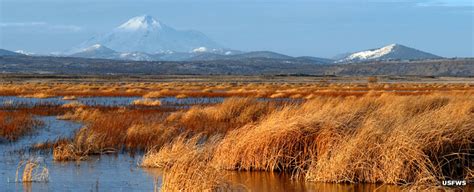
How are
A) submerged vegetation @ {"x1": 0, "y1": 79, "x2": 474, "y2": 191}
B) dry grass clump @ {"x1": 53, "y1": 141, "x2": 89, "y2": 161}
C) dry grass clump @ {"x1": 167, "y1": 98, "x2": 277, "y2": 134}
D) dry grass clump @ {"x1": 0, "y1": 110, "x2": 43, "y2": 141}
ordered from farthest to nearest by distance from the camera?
dry grass clump @ {"x1": 167, "y1": 98, "x2": 277, "y2": 134}, dry grass clump @ {"x1": 0, "y1": 110, "x2": 43, "y2": 141}, dry grass clump @ {"x1": 53, "y1": 141, "x2": 89, "y2": 161}, submerged vegetation @ {"x1": 0, "y1": 79, "x2": 474, "y2": 191}

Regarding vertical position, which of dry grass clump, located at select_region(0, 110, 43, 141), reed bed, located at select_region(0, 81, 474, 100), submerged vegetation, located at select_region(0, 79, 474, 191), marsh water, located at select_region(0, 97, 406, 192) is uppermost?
submerged vegetation, located at select_region(0, 79, 474, 191)

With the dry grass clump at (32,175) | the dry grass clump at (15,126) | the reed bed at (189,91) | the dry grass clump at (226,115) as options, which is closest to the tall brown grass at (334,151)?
the dry grass clump at (32,175)

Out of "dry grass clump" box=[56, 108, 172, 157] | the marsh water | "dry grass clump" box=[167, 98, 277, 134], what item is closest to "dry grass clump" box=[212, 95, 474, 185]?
the marsh water

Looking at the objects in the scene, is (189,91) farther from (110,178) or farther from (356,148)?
(356,148)

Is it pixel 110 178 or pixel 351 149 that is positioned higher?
pixel 351 149

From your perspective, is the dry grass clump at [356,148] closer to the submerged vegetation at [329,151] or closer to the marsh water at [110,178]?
the submerged vegetation at [329,151]

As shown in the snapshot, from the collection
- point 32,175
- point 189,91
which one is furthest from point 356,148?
point 189,91

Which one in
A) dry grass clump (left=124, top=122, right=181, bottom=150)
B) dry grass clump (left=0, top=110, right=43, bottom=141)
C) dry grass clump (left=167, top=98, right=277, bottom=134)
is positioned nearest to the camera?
dry grass clump (left=124, top=122, right=181, bottom=150)

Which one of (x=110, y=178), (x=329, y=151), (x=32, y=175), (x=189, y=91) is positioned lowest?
(x=189, y=91)

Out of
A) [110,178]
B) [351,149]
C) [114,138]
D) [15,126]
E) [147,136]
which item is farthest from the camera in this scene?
[15,126]

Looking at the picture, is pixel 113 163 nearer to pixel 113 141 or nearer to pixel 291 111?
pixel 113 141

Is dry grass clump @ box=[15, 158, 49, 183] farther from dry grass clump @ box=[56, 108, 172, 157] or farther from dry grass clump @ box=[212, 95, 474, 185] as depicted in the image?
dry grass clump @ box=[212, 95, 474, 185]

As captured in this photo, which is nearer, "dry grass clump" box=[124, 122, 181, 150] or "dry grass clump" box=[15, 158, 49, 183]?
"dry grass clump" box=[15, 158, 49, 183]

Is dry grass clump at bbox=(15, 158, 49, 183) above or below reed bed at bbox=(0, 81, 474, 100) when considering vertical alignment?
above
